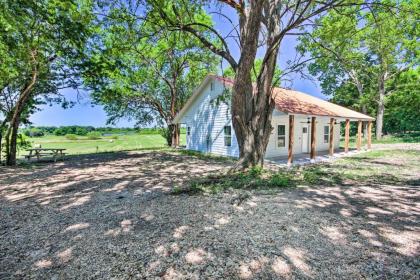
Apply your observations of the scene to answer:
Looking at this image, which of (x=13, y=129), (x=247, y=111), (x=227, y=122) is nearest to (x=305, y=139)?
(x=227, y=122)

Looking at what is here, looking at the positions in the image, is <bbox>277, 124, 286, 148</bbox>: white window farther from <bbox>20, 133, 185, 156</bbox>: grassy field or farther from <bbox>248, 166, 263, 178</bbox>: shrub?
<bbox>20, 133, 185, 156</bbox>: grassy field

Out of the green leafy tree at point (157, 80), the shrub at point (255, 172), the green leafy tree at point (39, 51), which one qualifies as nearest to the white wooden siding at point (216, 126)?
the green leafy tree at point (157, 80)

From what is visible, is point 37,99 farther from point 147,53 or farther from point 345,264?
point 345,264

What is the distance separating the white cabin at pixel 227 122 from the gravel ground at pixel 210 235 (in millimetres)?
8071

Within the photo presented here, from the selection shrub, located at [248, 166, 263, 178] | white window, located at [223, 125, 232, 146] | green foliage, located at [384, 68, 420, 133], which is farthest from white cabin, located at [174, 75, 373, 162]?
green foliage, located at [384, 68, 420, 133]

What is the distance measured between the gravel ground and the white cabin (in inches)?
318

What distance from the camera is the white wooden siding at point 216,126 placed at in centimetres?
1465

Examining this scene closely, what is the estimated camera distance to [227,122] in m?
15.0

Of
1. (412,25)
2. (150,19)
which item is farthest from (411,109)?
(150,19)

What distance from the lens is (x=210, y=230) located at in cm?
363

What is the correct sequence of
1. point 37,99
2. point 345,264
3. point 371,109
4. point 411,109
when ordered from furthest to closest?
point 371,109 < point 411,109 < point 37,99 < point 345,264

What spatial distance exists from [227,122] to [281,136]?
3.44 m

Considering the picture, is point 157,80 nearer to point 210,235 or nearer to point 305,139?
point 305,139

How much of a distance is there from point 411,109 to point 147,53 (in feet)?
101
